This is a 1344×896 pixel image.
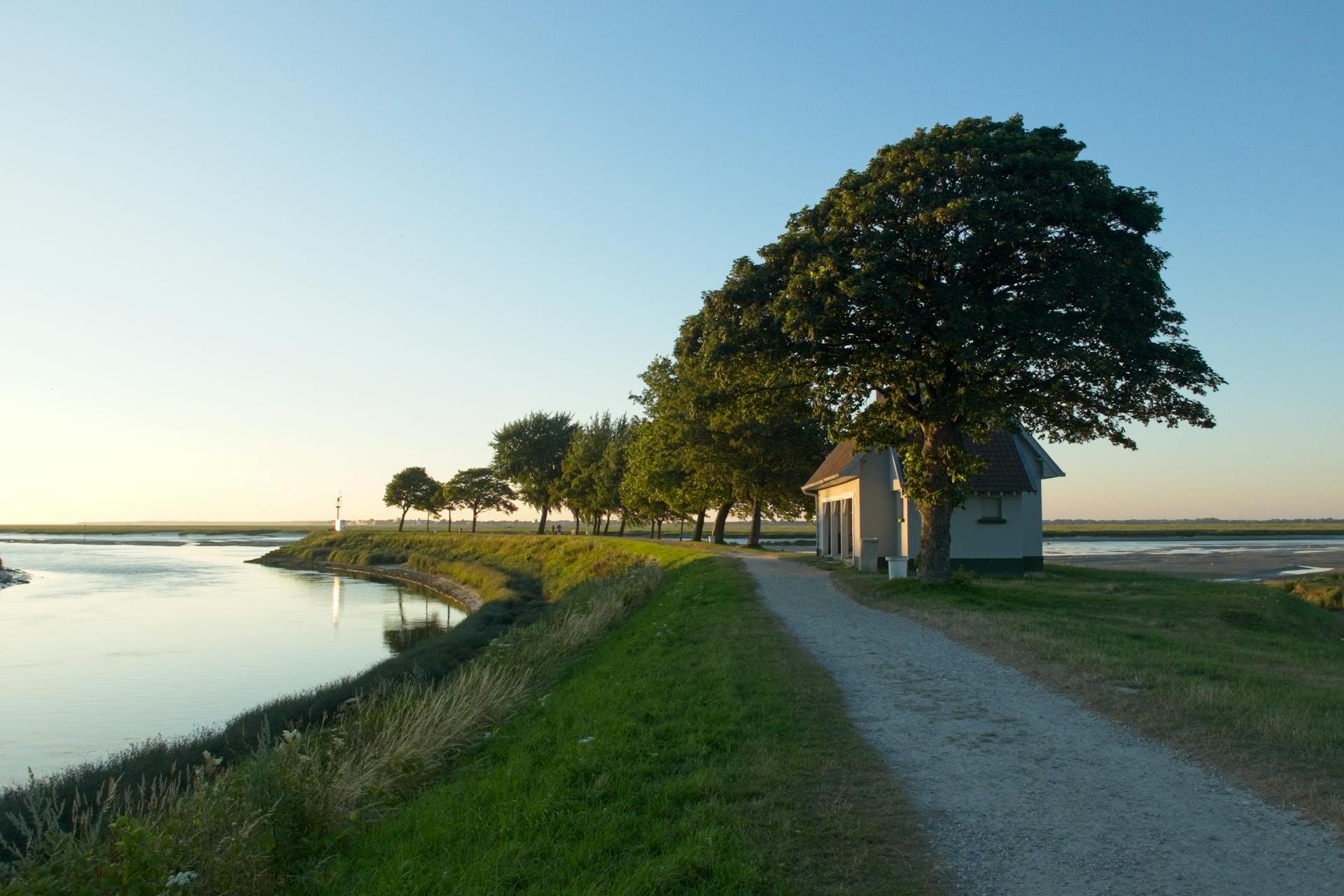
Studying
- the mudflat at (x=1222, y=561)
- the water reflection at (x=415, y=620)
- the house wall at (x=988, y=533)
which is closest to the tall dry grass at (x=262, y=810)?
the water reflection at (x=415, y=620)

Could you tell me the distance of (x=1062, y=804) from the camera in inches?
255

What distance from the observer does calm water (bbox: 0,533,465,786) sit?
18516 millimetres

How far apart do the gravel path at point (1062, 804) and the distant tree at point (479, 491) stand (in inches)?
3154

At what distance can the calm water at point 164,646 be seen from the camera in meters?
18.5

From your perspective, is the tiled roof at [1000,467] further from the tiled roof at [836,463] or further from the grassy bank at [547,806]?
the grassy bank at [547,806]

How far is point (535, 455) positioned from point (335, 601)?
31.0 metres

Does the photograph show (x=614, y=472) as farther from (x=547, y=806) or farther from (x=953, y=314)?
(x=547, y=806)

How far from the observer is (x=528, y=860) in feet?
19.3

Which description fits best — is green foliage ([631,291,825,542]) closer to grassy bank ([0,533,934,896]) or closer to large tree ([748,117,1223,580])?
large tree ([748,117,1223,580])

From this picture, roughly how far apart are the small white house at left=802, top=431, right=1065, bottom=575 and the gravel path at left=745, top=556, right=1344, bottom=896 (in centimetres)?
1894

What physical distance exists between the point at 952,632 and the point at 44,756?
15136 mm


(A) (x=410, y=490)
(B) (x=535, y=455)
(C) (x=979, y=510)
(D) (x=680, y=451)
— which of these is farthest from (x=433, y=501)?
(C) (x=979, y=510)

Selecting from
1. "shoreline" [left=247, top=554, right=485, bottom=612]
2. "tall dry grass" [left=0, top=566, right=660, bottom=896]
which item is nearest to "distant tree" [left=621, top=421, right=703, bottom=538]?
"shoreline" [left=247, top=554, right=485, bottom=612]

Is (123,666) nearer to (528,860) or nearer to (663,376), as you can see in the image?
(528,860)
